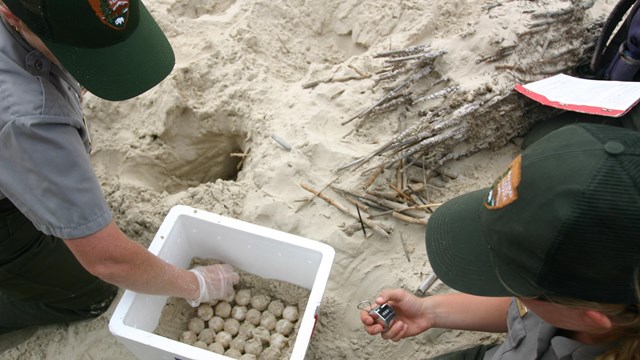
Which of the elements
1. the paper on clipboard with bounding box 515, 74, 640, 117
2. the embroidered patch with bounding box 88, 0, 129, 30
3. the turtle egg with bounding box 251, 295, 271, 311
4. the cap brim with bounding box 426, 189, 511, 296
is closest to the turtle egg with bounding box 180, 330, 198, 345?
the turtle egg with bounding box 251, 295, 271, 311

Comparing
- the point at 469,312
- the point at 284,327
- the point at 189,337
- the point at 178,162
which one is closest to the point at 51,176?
the point at 189,337

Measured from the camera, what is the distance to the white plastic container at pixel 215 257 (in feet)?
5.26

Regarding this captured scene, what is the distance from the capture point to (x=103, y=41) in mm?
1289

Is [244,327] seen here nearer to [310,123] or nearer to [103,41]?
[310,123]

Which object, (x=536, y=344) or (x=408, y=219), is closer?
(x=536, y=344)

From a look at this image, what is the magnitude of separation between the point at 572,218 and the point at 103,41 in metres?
1.20

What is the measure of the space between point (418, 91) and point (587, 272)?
1.56 metres

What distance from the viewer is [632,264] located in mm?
918

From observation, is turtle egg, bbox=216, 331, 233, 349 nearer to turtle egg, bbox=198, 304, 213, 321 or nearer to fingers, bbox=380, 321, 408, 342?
turtle egg, bbox=198, 304, 213, 321

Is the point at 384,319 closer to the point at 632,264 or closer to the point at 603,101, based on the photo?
the point at 632,264

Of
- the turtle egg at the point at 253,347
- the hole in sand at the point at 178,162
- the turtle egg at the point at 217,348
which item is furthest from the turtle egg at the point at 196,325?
A: the hole in sand at the point at 178,162

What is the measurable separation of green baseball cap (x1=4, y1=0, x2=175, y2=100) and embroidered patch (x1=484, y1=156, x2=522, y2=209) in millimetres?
1018

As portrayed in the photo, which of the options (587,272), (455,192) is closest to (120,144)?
(455,192)

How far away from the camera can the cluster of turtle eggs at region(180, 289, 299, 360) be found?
189 centimetres
